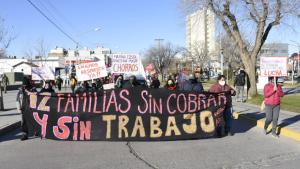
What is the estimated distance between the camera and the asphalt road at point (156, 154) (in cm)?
875

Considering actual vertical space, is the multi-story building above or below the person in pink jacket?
above

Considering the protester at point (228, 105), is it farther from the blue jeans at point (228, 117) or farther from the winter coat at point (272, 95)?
the winter coat at point (272, 95)

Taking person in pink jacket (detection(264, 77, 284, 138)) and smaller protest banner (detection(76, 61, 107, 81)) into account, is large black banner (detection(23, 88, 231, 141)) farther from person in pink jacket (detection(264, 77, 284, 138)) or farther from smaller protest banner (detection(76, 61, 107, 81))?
smaller protest banner (detection(76, 61, 107, 81))

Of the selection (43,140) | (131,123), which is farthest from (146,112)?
(43,140)

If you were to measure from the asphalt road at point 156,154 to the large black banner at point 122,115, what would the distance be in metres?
0.31

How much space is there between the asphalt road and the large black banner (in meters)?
0.31

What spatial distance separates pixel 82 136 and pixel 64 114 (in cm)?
71

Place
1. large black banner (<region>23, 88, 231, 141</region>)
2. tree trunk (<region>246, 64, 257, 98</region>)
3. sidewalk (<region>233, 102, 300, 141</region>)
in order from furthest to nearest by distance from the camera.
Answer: tree trunk (<region>246, 64, 257, 98</region>) → sidewalk (<region>233, 102, 300, 141</region>) → large black banner (<region>23, 88, 231, 141</region>)

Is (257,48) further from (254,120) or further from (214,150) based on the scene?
(214,150)

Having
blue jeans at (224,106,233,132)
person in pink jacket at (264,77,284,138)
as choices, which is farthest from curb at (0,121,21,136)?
person in pink jacket at (264,77,284,138)

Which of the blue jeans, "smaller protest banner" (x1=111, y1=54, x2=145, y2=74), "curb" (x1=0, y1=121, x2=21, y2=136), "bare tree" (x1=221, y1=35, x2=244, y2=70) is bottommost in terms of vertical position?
"curb" (x1=0, y1=121, x2=21, y2=136)

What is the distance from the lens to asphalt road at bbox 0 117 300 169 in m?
8.75

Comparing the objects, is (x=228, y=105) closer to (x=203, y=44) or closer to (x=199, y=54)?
(x=199, y=54)

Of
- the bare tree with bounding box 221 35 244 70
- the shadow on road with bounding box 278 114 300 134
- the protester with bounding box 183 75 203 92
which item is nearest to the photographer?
the protester with bounding box 183 75 203 92
